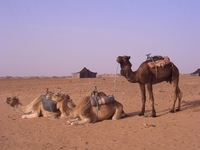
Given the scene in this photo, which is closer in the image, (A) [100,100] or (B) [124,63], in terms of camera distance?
(A) [100,100]

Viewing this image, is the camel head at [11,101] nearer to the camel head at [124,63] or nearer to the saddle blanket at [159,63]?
Result: the camel head at [124,63]

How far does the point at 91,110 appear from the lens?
9.07 m

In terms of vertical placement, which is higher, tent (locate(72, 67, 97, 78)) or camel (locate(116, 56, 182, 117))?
tent (locate(72, 67, 97, 78))

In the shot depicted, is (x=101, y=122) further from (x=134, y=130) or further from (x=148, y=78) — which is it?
(x=148, y=78)

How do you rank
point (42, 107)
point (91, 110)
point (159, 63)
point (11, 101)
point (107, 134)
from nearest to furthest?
point (107, 134) < point (91, 110) < point (42, 107) < point (159, 63) < point (11, 101)

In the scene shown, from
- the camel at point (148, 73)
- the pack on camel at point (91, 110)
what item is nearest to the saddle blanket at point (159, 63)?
the camel at point (148, 73)

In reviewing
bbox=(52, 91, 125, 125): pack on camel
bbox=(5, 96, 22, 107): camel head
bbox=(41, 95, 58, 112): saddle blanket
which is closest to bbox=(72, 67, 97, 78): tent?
bbox=(5, 96, 22, 107): camel head

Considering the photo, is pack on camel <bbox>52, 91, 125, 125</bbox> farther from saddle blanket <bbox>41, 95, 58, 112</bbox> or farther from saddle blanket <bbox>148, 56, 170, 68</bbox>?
saddle blanket <bbox>148, 56, 170, 68</bbox>

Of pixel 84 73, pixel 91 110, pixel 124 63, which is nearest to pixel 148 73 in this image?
pixel 124 63

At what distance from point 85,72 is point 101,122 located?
34.2 m

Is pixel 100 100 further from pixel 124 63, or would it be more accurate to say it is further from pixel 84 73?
pixel 84 73

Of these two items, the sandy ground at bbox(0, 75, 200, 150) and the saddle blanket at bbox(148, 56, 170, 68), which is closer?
the sandy ground at bbox(0, 75, 200, 150)

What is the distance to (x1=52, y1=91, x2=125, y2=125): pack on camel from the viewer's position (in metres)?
8.89

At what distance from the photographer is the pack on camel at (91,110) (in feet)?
29.2
